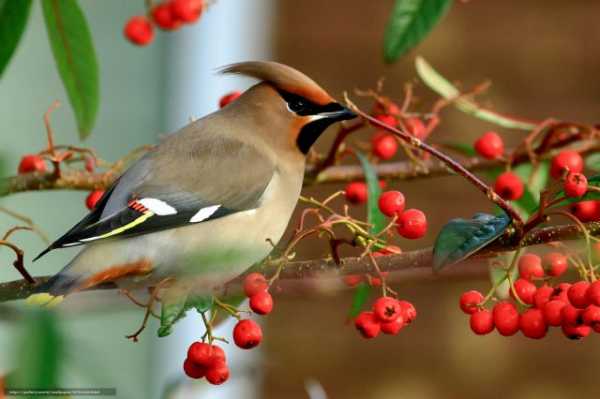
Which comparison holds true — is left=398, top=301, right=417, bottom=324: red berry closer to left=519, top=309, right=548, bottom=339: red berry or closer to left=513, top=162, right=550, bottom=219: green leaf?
left=519, top=309, right=548, bottom=339: red berry

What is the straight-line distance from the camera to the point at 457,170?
1072 millimetres

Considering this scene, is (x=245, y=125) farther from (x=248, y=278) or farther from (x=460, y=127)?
(x=460, y=127)

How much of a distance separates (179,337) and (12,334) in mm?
3320

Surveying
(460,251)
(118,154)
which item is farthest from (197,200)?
(118,154)

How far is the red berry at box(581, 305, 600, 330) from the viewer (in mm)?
1207

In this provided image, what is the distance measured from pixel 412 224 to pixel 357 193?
39 cm

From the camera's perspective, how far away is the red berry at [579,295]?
3.96 feet

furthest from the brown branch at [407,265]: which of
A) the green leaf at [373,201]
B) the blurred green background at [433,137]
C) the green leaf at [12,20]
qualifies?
the blurred green background at [433,137]

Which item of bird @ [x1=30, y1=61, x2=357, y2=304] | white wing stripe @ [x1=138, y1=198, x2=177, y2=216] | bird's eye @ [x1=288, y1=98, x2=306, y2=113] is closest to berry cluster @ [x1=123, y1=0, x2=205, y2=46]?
bird @ [x1=30, y1=61, x2=357, y2=304]

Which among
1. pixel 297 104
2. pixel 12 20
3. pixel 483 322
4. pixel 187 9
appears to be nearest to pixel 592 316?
pixel 483 322

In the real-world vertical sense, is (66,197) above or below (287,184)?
below

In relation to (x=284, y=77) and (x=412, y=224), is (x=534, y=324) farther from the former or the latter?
(x=284, y=77)

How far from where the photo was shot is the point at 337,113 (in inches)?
64.2

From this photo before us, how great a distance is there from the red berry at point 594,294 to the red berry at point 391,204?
266mm
